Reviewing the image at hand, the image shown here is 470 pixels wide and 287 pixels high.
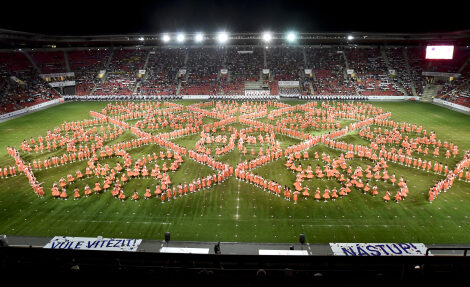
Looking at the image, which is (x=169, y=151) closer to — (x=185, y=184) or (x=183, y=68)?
(x=185, y=184)

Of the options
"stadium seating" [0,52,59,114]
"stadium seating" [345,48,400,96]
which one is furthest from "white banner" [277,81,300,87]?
"stadium seating" [0,52,59,114]

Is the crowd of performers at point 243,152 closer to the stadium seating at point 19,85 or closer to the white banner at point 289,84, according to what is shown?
the stadium seating at point 19,85

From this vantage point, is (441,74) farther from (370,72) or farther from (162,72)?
(162,72)

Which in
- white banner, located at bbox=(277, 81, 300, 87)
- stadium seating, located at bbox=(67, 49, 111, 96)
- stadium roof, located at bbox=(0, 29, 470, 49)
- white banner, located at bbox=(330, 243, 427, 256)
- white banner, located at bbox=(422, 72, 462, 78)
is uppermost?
stadium roof, located at bbox=(0, 29, 470, 49)

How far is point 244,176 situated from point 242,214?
4.54 metres

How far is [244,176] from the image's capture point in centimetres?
2081

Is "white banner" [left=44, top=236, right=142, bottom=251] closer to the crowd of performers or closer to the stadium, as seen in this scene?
the stadium

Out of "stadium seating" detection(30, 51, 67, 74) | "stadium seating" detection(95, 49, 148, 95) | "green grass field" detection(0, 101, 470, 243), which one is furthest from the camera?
"stadium seating" detection(30, 51, 67, 74)

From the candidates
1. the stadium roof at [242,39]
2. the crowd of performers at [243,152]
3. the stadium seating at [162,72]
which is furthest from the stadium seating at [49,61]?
the crowd of performers at [243,152]

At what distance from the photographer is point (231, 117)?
36531 mm

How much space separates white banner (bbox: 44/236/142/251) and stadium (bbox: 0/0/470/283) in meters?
0.10

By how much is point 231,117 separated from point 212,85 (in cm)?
2252

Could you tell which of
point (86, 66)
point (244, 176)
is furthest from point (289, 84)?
point (86, 66)

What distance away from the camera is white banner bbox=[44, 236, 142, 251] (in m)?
13.3
